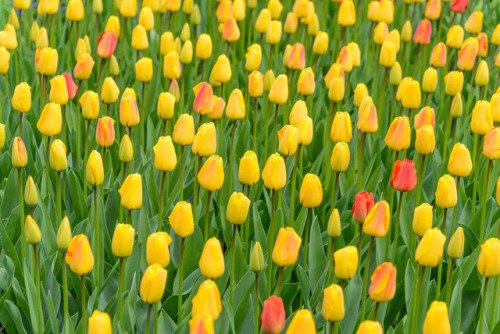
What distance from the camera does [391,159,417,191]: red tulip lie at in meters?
2.75

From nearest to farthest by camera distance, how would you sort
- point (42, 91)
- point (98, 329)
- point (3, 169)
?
→ point (98, 329), point (3, 169), point (42, 91)

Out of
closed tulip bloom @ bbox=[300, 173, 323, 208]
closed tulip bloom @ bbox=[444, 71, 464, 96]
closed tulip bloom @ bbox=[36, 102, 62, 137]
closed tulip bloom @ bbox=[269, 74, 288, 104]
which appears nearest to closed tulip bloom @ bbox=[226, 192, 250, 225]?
closed tulip bloom @ bbox=[300, 173, 323, 208]

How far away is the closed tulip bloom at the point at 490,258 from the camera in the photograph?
233 centimetres

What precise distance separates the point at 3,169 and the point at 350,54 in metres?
1.60

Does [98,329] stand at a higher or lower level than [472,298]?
higher

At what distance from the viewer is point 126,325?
2629 millimetres

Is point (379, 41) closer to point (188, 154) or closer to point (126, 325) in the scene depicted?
point (188, 154)

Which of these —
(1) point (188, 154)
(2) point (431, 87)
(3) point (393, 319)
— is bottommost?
(3) point (393, 319)

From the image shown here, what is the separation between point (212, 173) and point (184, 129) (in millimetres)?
381

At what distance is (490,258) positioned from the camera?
234cm

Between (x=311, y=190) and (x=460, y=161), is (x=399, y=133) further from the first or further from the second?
(x=311, y=190)

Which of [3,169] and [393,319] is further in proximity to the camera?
[3,169]

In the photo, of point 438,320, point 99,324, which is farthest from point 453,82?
point 99,324

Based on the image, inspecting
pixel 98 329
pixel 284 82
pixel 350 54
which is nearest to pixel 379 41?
pixel 350 54
